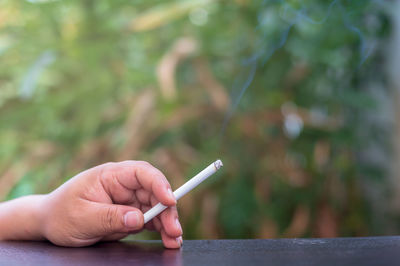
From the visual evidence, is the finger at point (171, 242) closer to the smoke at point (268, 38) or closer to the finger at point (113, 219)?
the finger at point (113, 219)

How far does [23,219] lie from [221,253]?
0.24 metres

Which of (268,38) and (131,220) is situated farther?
(268,38)

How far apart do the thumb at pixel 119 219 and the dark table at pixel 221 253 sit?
0.7 inches

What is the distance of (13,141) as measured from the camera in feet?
4.40

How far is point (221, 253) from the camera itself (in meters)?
0.36

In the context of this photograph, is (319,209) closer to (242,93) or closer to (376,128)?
(376,128)

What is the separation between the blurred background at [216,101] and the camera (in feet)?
3.92

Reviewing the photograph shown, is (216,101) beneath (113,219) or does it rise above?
beneath

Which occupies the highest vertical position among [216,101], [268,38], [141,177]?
[141,177]

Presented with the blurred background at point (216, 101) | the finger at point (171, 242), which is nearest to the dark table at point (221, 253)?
the finger at point (171, 242)

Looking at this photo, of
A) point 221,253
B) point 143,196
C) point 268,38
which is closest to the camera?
point 221,253

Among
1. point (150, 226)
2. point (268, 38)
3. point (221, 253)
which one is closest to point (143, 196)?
point (150, 226)

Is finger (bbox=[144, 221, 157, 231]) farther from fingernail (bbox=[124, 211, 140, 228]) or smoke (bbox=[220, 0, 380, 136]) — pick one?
smoke (bbox=[220, 0, 380, 136])

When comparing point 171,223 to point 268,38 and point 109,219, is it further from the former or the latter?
point 268,38
